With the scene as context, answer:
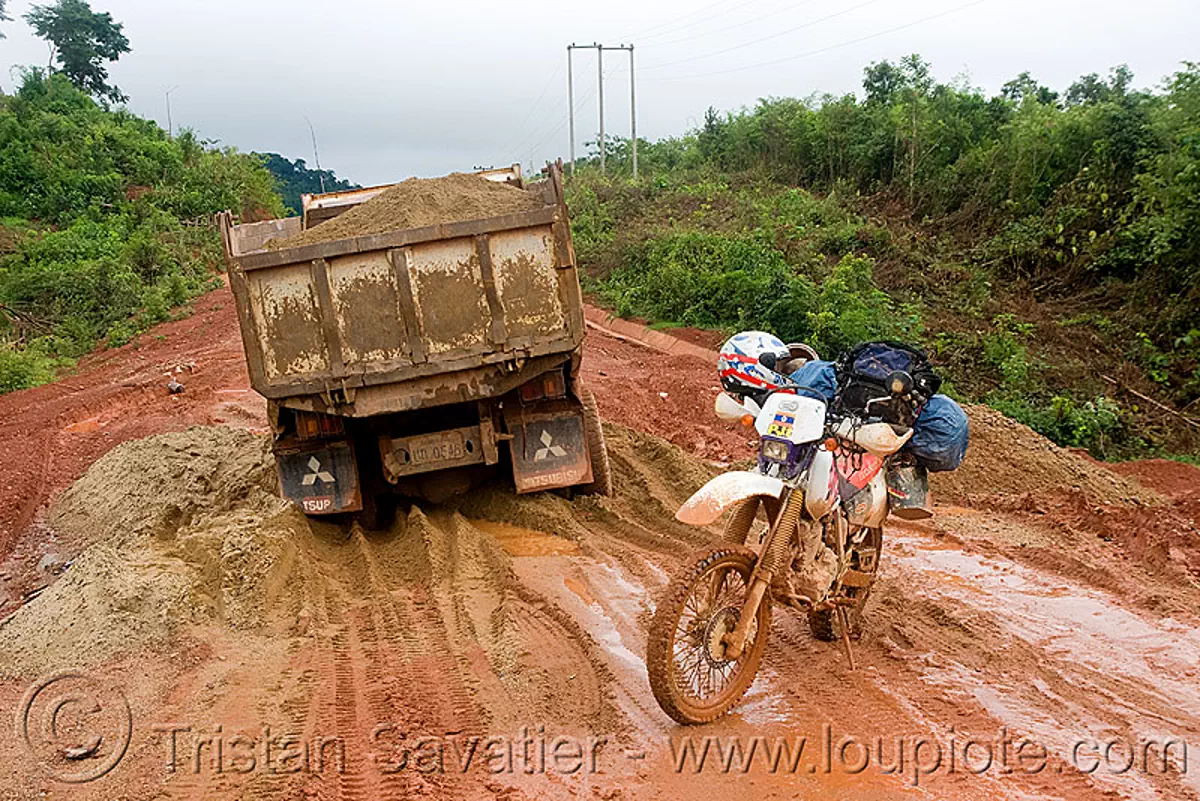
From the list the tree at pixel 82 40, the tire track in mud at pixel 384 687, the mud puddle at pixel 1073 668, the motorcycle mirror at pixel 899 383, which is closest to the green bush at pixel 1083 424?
the mud puddle at pixel 1073 668

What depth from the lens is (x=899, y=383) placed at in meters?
4.36

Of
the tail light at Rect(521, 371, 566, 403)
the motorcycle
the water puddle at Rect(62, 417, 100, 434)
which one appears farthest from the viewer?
the water puddle at Rect(62, 417, 100, 434)

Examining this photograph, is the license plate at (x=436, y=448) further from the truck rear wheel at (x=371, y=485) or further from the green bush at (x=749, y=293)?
the green bush at (x=749, y=293)

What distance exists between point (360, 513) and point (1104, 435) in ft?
27.7

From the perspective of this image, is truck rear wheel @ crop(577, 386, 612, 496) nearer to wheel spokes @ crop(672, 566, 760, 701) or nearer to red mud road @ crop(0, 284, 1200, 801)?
red mud road @ crop(0, 284, 1200, 801)

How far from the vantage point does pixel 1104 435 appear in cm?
1131

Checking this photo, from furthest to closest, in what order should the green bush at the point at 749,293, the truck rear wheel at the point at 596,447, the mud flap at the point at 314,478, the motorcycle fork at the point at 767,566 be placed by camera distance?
the green bush at the point at 749,293 → the truck rear wheel at the point at 596,447 → the mud flap at the point at 314,478 → the motorcycle fork at the point at 767,566

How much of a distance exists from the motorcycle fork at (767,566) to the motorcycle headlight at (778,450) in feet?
0.60

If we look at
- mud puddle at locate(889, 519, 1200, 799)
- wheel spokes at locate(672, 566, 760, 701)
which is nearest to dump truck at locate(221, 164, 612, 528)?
wheel spokes at locate(672, 566, 760, 701)

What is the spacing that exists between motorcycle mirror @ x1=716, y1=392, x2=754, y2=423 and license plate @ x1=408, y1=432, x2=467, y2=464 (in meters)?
2.93

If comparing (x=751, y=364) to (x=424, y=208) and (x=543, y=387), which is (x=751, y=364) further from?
(x=424, y=208)

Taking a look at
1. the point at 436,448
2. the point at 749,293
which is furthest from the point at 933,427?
the point at 749,293

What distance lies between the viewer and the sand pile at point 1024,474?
8656mm

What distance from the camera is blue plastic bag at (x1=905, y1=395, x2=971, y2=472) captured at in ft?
15.4
